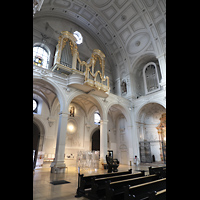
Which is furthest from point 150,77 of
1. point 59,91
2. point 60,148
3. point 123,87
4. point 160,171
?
point 60,148

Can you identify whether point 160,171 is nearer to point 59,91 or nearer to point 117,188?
point 117,188

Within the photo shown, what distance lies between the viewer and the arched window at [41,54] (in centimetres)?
1279

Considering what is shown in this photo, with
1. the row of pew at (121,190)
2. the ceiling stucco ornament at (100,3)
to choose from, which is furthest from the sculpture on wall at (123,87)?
the row of pew at (121,190)

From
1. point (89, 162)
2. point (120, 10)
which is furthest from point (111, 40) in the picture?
point (89, 162)

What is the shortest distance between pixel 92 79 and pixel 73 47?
3.78 metres

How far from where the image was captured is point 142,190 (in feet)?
12.5

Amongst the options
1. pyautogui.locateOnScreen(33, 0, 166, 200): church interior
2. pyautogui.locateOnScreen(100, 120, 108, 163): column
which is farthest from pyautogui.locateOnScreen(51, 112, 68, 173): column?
pyautogui.locateOnScreen(100, 120, 108, 163): column

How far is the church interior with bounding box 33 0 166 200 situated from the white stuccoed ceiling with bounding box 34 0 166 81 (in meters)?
0.08

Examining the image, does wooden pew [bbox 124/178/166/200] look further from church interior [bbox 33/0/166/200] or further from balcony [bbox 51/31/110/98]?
balcony [bbox 51/31/110/98]

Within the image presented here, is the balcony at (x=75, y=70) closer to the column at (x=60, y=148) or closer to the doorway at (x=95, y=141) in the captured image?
the column at (x=60, y=148)

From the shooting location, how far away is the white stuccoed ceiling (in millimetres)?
14191
